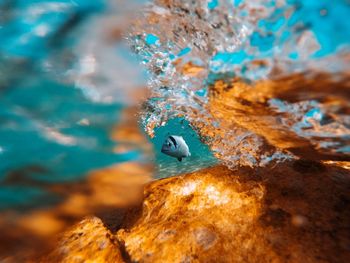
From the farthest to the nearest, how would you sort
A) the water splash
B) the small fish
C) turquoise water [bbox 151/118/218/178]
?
turquoise water [bbox 151/118/218/178] < the small fish < the water splash

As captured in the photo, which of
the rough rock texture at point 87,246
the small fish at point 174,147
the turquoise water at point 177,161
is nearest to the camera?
the rough rock texture at point 87,246

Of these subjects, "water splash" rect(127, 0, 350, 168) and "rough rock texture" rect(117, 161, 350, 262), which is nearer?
"water splash" rect(127, 0, 350, 168)

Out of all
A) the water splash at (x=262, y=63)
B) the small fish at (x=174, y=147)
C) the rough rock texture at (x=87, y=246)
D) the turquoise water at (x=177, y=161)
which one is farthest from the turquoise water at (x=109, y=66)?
the rough rock texture at (x=87, y=246)

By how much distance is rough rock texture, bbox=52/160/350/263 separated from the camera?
3.79 metres

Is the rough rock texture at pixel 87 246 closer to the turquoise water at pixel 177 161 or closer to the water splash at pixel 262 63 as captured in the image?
the turquoise water at pixel 177 161

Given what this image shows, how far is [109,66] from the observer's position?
511cm

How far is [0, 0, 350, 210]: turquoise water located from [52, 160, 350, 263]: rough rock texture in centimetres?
94

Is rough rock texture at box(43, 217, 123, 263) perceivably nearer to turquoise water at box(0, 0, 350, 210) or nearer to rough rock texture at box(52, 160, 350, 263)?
rough rock texture at box(52, 160, 350, 263)

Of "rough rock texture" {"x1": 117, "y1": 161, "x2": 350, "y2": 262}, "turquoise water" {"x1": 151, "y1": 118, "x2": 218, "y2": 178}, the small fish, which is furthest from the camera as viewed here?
"turquoise water" {"x1": 151, "y1": 118, "x2": 218, "y2": 178}

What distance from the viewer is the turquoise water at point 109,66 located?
10.9 feet

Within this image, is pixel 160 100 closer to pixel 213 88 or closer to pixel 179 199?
pixel 213 88

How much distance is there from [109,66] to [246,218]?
13.6 feet

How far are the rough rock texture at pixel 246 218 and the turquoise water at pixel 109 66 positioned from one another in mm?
937

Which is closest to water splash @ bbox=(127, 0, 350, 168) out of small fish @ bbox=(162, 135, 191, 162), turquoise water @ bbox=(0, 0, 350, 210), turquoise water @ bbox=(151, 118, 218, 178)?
turquoise water @ bbox=(0, 0, 350, 210)
